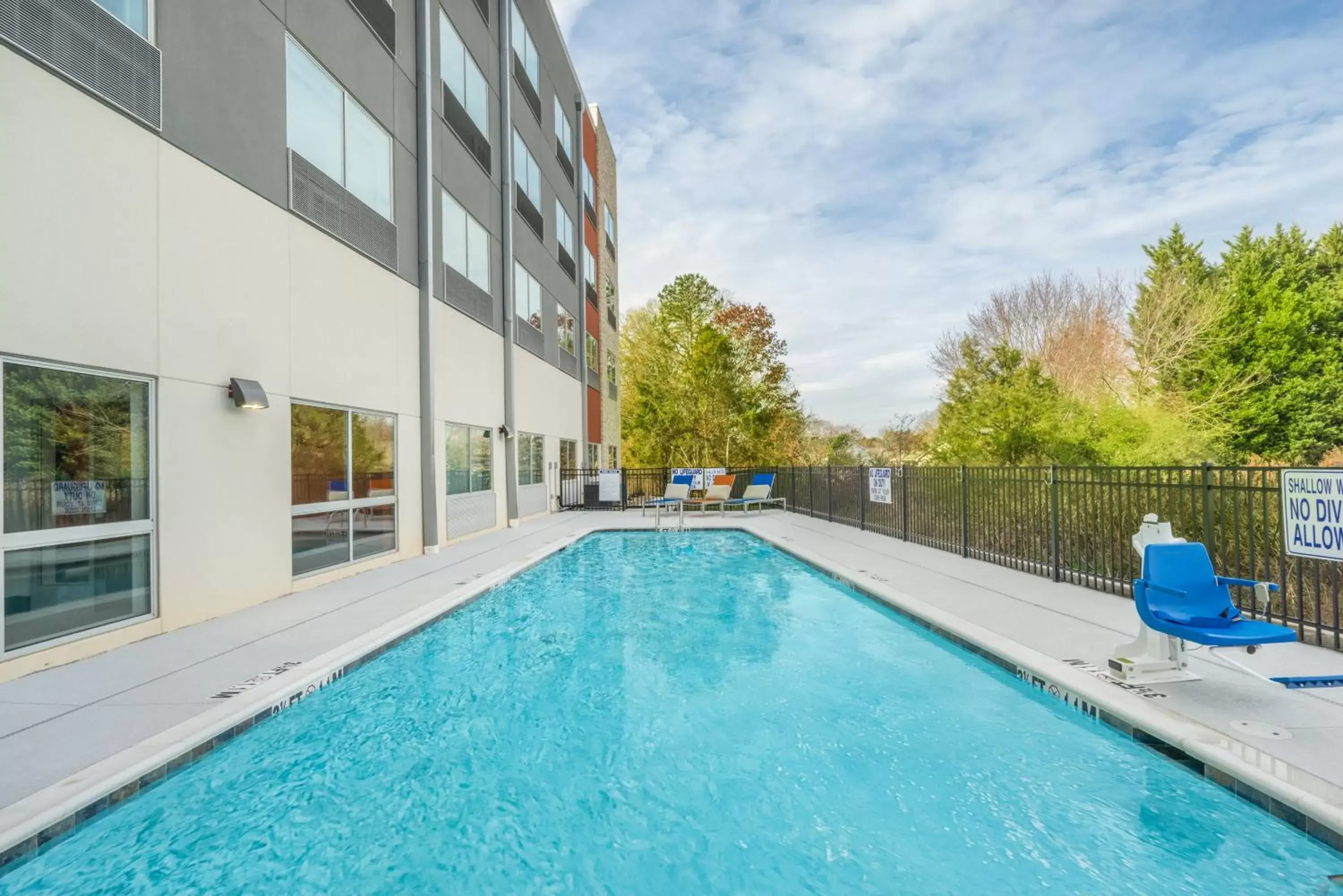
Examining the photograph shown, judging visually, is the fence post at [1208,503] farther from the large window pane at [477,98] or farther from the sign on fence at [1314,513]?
the large window pane at [477,98]

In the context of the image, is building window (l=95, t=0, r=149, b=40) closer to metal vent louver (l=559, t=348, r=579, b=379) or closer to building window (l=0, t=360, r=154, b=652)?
building window (l=0, t=360, r=154, b=652)

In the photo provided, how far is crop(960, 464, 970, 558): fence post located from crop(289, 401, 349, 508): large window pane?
8489 mm

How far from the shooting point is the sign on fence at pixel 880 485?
1176cm

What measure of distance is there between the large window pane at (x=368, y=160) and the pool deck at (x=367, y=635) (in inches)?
207

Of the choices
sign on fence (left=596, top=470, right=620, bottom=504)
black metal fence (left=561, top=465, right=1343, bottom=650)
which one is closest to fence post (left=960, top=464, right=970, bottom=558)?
black metal fence (left=561, top=465, right=1343, bottom=650)

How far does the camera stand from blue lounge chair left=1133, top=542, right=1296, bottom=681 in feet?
11.6

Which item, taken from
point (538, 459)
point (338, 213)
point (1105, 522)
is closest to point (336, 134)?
point (338, 213)

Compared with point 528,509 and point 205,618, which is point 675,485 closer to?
point 528,509

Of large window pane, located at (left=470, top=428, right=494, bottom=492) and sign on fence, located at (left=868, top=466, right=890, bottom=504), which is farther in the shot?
large window pane, located at (left=470, top=428, right=494, bottom=492)

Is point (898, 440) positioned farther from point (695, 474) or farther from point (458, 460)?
point (458, 460)

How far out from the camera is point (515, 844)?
2.77 metres

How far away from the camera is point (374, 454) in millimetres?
9000

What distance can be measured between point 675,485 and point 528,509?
3.81 m

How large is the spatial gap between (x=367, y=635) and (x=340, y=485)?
11.6ft
